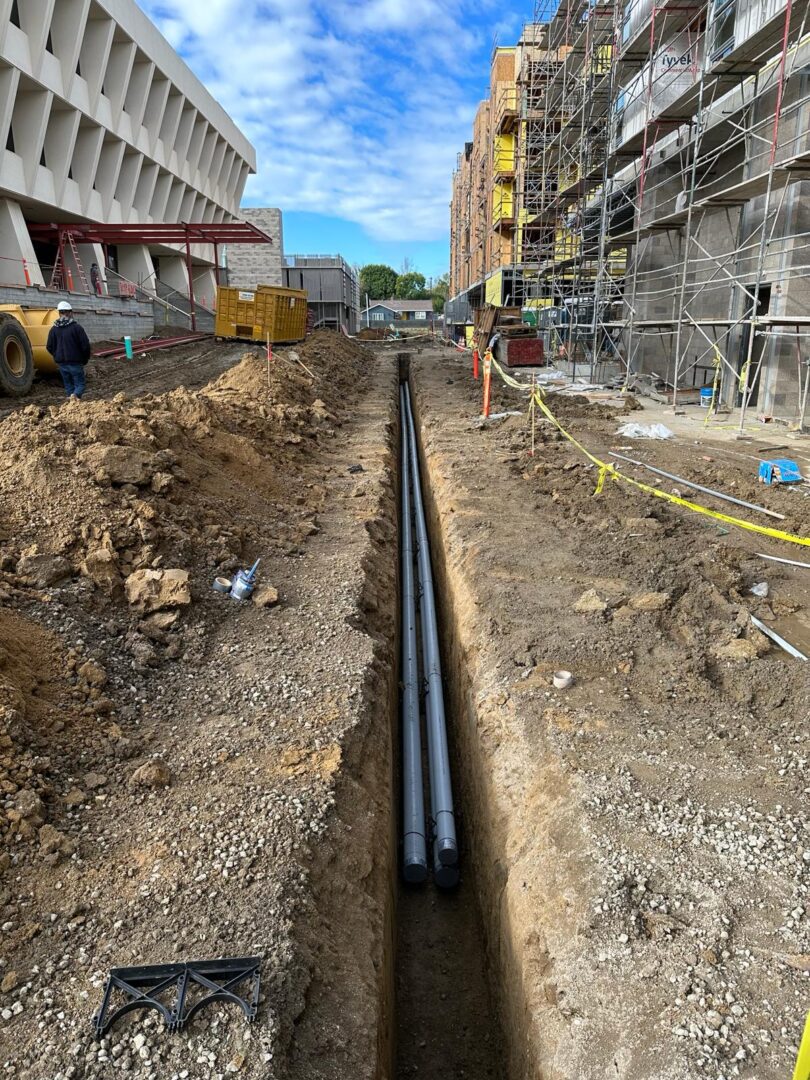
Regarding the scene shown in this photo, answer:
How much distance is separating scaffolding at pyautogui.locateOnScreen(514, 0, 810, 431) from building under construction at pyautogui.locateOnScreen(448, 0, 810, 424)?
0.16 feet

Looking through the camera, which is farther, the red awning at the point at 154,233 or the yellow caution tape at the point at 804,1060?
the red awning at the point at 154,233

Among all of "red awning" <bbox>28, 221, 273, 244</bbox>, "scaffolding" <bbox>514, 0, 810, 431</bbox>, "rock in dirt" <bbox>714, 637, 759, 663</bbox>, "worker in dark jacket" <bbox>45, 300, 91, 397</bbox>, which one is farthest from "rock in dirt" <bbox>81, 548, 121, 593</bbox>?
"red awning" <bbox>28, 221, 273, 244</bbox>

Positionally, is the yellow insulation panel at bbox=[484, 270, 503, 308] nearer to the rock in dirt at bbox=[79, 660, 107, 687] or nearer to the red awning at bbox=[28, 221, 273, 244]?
the red awning at bbox=[28, 221, 273, 244]

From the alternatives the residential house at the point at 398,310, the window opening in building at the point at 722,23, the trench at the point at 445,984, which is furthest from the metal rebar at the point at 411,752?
the residential house at the point at 398,310

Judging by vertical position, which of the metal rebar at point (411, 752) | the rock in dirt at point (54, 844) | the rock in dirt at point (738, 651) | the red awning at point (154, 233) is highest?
the red awning at point (154, 233)

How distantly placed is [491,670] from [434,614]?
2696 millimetres

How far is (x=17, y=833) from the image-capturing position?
10.8 ft

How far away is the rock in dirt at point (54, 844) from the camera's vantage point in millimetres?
3252

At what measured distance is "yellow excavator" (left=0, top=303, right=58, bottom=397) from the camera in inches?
460

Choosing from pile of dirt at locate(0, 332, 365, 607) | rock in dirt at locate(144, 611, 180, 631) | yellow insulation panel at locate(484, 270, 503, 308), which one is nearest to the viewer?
rock in dirt at locate(144, 611, 180, 631)

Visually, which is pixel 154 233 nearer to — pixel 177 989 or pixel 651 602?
pixel 651 602

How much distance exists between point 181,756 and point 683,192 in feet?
52.4

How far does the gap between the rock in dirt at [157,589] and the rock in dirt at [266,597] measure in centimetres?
60

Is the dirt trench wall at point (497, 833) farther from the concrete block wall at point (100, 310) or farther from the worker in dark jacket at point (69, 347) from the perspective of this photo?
the concrete block wall at point (100, 310)
